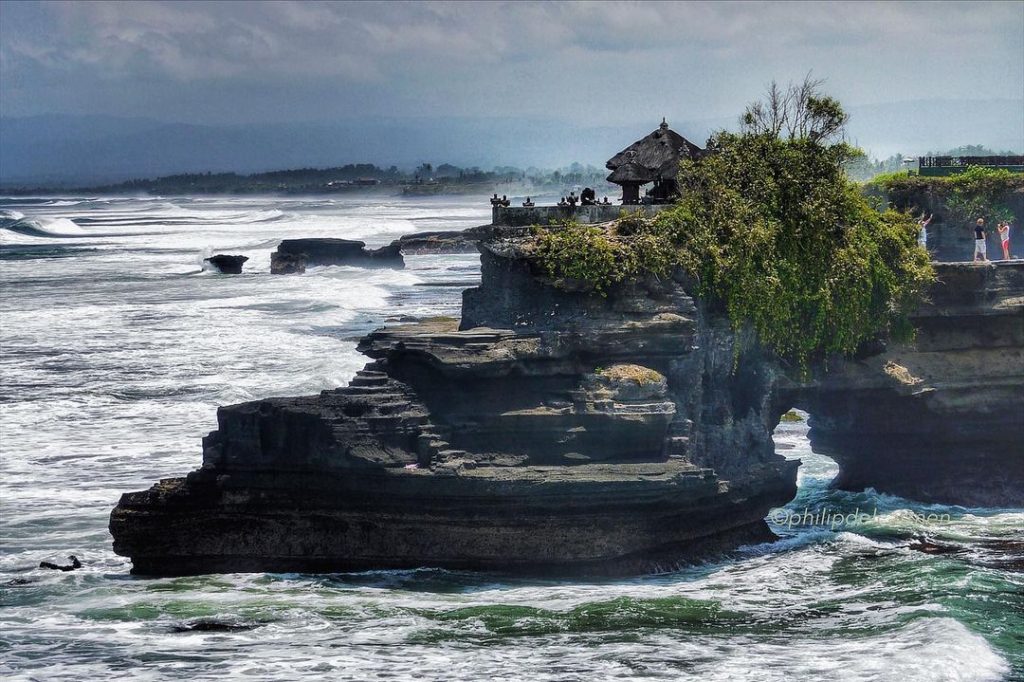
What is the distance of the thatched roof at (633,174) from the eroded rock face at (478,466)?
3.49m

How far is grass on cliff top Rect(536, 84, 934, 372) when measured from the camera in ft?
85.7

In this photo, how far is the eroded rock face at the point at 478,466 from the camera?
24.8m

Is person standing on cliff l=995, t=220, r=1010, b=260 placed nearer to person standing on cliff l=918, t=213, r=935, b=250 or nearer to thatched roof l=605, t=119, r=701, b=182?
person standing on cliff l=918, t=213, r=935, b=250

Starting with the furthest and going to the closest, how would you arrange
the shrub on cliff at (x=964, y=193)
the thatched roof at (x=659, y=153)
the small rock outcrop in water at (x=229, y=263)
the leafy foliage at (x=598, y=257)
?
the small rock outcrop in water at (x=229, y=263) → the shrub on cliff at (x=964, y=193) → the thatched roof at (x=659, y=153) → the leafy foliage at (x=598, y=257)

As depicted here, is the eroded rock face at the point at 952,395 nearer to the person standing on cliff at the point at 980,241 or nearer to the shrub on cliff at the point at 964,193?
the person standing on cliff at the point at 980,241

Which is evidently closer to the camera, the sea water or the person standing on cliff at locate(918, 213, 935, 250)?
the sea water

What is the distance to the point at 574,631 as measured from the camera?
21.9 metres

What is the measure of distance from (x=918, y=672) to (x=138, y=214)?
13887 cm

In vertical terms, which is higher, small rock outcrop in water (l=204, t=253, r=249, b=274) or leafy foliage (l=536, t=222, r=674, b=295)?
leafy foliage (l=536, t=222, r=674, b=295)

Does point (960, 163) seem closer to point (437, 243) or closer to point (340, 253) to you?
point (340, 253)

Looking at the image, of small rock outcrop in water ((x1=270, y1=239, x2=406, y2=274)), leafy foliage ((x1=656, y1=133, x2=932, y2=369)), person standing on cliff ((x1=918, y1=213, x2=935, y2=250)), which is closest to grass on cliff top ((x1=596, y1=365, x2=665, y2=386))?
leafy foliage ((x1=656, y1=133, x2=932, y2=369))

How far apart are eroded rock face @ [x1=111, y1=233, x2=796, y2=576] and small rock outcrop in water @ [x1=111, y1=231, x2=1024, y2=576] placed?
0.03 meters

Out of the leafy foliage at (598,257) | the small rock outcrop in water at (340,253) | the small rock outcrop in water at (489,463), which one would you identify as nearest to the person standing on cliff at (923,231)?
the small rock outcrop in water at (489,463)

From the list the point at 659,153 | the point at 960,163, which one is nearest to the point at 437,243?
A: the point at 960,163
